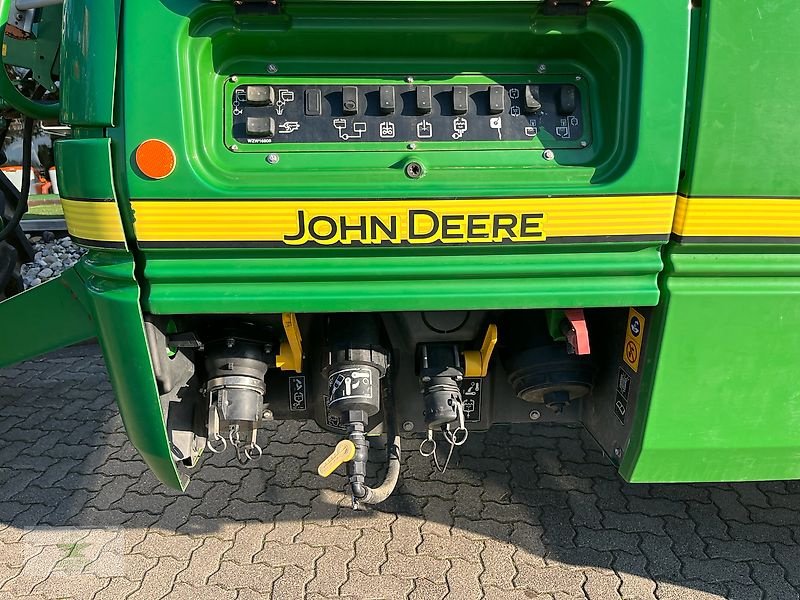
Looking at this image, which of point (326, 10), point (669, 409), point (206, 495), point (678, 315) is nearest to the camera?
point (326, 10)

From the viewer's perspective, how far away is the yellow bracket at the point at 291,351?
70.3 inches

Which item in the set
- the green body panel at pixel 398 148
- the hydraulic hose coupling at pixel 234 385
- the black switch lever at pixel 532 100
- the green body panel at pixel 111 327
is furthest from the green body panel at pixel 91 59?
the black switch lever at pixel 532 100

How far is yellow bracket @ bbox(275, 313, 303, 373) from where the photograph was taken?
1.79 metres

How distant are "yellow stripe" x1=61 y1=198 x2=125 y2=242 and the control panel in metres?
0.33

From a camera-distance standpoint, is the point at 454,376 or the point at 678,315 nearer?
the point at 678,315

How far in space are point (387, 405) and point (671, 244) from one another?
0.96 metres

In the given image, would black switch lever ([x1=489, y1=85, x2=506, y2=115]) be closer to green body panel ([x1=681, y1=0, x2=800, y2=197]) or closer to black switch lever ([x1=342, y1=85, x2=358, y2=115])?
black switch lever ([x1=342, y1=85, x2=358, y2=115])

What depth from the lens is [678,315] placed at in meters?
1.59

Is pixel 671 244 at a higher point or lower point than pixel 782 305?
higher

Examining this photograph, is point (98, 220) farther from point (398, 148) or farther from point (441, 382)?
point (441, 382)

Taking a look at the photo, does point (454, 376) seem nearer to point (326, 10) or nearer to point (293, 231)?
point (293, 231)

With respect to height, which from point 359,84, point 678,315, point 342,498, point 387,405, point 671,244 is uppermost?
point 359,84

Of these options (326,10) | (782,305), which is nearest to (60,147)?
(326,10)

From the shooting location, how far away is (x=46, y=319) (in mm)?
1989
